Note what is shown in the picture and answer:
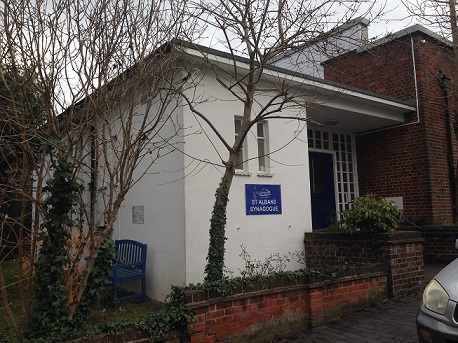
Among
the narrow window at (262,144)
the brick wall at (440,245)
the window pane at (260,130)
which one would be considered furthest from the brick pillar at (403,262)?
the brick wall at (440,245)

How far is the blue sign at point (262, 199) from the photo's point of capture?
7322mm

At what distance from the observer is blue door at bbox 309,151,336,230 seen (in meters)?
10.5

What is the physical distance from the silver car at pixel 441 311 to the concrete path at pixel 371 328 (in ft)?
4.03

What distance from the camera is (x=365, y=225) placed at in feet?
22.9

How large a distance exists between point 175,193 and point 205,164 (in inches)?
27.1

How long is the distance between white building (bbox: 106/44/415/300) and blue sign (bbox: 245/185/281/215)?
0.02 m

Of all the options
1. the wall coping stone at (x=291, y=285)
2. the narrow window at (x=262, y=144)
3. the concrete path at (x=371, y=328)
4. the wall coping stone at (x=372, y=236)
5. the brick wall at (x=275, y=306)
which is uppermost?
the narrow window at (x=262, y=144)

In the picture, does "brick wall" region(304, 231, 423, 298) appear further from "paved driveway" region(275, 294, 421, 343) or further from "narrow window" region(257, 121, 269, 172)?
"narrow window" region(257, 121, 269, 172)

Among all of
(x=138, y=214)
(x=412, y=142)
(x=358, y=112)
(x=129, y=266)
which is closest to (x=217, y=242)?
(x=129, y=266)

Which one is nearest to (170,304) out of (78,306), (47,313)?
(78,306)

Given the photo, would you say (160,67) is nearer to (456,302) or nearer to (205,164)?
(205,164)

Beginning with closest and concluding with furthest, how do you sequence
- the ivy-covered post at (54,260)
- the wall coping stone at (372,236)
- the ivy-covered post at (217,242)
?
the ivy-covered post at (54,260) → the ivy-covered post at (217,242) → the wall coping stone at (372,236)

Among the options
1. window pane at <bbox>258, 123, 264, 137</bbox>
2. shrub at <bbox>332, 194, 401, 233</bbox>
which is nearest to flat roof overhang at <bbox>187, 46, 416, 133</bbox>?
window pane at <bbox>258, 123, 264, 137</bbox>

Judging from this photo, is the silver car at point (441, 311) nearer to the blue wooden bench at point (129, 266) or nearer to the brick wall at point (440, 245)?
the blue wooden bench at point (129, 266)
